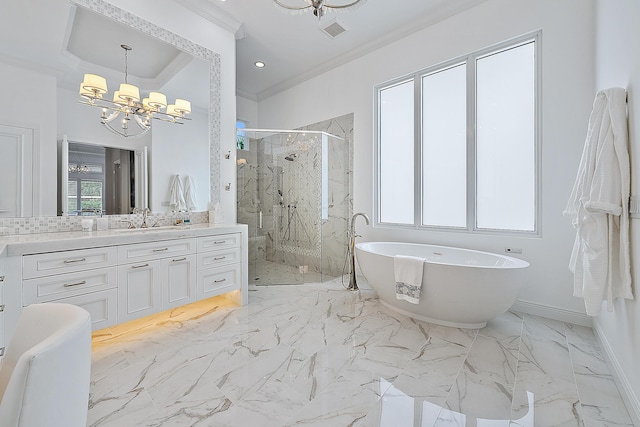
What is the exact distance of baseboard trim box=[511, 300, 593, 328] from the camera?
247 cm

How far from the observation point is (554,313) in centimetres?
261

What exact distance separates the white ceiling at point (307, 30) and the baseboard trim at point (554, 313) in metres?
3.13

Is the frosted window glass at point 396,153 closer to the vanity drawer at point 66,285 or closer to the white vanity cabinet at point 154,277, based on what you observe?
the white vanity cabinet at point 154,277

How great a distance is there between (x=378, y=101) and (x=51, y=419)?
4156 millimetres

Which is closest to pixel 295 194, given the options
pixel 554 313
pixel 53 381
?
pixel 554 313

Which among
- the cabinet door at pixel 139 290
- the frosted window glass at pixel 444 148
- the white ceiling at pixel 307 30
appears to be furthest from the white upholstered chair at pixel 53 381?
the frosted window glass at pixel 444 148

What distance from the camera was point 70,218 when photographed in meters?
2.36

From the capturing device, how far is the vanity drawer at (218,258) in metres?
2.71

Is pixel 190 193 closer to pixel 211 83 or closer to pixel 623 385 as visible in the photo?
pixel 211 83

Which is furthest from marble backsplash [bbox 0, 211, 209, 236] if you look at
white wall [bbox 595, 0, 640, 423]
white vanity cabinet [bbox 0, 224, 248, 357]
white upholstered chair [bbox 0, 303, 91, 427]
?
white wall [bbox 595, 0, 640, 423]

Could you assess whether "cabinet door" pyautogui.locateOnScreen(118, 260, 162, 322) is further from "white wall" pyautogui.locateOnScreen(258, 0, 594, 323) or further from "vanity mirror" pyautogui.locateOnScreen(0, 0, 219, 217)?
"white wall" pyautogui.locateOnScreen(258, 0, 594, 323)

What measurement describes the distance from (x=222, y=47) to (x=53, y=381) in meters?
3.68

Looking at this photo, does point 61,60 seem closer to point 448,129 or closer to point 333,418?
point 333,418

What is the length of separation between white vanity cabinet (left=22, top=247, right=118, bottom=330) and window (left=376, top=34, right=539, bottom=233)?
3.12 metres
